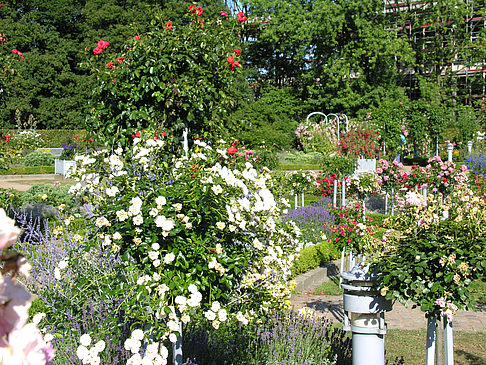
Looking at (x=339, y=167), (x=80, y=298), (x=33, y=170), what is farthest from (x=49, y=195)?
(x=33, y=170)

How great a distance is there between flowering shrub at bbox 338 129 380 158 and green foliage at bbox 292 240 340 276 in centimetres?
756

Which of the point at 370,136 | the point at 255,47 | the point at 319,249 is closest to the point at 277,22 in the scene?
the point at 255,47

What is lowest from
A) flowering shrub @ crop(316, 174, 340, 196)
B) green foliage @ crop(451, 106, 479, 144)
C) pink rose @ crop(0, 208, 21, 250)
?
flowering shrub @ crop(316, 174, 340, 196)

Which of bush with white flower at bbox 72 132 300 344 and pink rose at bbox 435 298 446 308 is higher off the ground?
bush with white flower at bbox 72 132 300 344

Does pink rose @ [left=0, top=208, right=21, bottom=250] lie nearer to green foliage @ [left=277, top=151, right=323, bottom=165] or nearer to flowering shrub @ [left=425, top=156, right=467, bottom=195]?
flowering shrub @ [left=425, top=156, right=467, bottom=195]

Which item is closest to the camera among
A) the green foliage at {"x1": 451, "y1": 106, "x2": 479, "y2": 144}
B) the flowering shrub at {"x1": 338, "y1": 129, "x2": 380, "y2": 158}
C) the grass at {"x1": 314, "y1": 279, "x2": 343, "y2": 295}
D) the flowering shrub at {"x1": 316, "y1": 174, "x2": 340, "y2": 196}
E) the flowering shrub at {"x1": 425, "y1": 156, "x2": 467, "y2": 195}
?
the grass at {"x1": 314, "y1": 279, "x2": 343, "y2": 295}

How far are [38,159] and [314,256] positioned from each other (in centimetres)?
1402

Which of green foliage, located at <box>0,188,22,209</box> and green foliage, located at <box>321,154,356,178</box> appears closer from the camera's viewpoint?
green foliage, located at <box>0,188,22,209</box>

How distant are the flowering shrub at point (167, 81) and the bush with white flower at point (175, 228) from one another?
141 centimetres

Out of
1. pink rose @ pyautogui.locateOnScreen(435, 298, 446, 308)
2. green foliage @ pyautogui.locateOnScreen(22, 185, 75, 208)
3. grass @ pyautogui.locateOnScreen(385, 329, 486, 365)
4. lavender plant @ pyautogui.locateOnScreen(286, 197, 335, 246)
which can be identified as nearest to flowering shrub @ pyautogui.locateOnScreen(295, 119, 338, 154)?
lavender plant @ pyautogui.locateOnScreen(286, 197, 335, 246)

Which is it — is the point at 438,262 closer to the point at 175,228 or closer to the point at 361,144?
the point at 175,228

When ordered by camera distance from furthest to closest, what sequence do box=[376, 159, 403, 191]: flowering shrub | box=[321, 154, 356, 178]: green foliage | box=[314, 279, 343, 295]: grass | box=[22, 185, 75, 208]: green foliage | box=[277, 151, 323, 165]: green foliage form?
box=[277, 151, 323, 165]: green foliage → box=[376, 159, 403, 191]: flowering shrub → box=[321, 154, 356, 178]: green foliage → box=[22, 185, 75, 208]: green foliage → box=[314, 279, 343, 295]: grass

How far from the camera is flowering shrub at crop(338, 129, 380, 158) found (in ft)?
50.0

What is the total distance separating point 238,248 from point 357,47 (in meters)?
25.4
